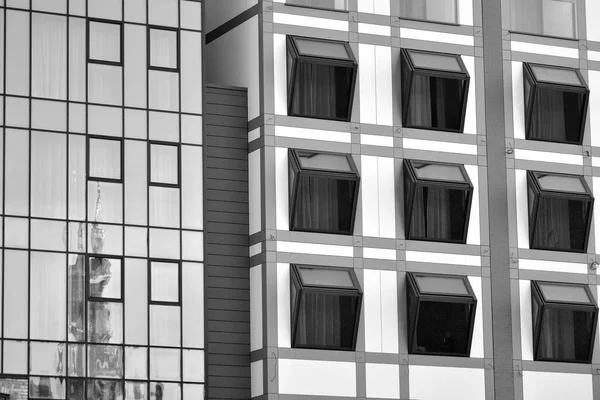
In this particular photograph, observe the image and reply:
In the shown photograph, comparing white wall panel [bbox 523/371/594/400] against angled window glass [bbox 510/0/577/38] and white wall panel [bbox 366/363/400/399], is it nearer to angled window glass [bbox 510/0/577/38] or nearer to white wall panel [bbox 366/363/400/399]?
white wall panel [bbox 366/363/400/399]

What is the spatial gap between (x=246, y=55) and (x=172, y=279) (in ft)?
23.3

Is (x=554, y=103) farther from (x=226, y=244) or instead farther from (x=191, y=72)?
(x=191, y=72)

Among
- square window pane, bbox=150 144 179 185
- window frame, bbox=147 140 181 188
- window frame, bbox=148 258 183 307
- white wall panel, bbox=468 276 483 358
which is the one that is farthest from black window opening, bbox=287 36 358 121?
white wall panel, bbox=468 276 483 358

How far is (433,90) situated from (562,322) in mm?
7723

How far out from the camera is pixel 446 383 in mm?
44812

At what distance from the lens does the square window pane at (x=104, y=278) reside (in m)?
41.9

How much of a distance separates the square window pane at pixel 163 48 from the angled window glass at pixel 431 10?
7061 millimetres

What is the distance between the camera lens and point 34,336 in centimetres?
4097

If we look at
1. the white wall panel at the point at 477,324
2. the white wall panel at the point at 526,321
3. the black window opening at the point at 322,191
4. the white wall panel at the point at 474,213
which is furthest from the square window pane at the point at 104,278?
the white wall panel at the point at 526,321

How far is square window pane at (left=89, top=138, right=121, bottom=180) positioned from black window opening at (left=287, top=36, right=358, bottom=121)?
5.14 meters

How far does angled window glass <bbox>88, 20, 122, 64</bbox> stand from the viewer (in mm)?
43375

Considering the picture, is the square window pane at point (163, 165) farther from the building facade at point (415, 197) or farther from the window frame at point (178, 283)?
the building facade at point (415, 197)

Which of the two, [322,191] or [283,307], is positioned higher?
[322,191]

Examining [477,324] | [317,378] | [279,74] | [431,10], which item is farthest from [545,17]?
[317,378]
